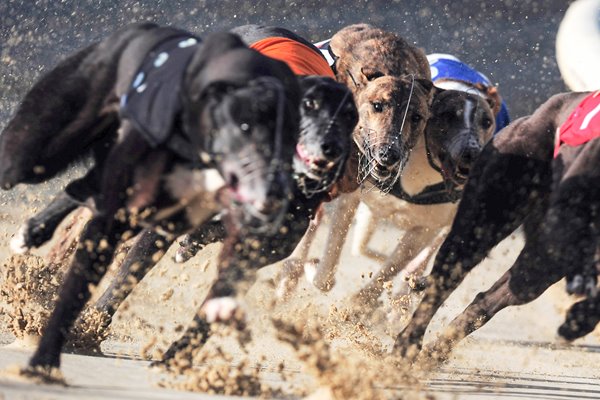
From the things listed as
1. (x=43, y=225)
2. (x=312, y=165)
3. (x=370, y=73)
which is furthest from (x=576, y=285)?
(x=43, y=225)

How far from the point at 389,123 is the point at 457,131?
1.06 ft

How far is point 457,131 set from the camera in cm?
419

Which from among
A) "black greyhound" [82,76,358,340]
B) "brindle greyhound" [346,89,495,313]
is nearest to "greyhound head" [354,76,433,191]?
"brindle greyhound" [346,89,495,313]

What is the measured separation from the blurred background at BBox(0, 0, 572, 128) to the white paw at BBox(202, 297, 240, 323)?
4676 mm

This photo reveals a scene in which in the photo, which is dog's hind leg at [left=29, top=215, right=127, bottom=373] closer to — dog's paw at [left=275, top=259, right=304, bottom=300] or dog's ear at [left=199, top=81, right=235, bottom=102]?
dog's ear at [left=199, top=81, right=235, bottom=102]

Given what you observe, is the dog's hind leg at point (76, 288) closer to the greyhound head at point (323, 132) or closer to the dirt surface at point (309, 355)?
the dirt surface at point (309, 355)

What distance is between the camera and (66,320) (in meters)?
2.72

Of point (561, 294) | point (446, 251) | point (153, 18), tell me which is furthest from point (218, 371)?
point (153, 18)

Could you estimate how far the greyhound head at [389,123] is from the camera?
392 cm

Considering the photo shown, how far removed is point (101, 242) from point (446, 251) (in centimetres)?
139

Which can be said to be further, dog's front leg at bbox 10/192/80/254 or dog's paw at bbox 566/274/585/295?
dog's paw at bbox 566/274/585/295

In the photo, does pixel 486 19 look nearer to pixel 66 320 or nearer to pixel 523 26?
pixel 523 26

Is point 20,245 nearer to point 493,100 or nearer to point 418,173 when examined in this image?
point 418,173

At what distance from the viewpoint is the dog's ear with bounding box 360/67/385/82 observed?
4.09 metres
